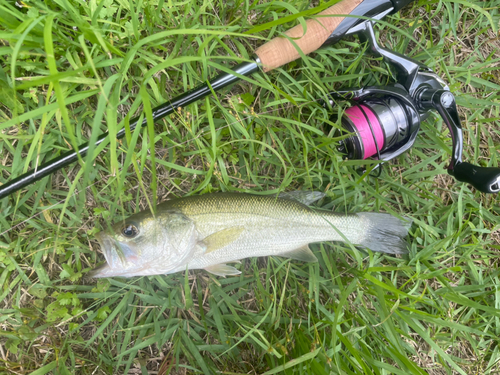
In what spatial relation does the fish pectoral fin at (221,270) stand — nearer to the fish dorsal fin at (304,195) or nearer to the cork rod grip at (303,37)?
the fish dorsal fin at (304,195)

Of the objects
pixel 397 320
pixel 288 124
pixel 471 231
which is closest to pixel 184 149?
pixel 288 124

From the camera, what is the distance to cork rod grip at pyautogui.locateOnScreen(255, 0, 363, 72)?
192 centimetres

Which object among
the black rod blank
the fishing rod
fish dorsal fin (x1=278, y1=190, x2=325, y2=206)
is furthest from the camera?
fish dorsal fin (x1=278, y1=190, x2=325, y2=206)

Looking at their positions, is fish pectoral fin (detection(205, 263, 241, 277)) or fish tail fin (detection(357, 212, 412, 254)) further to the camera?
fish tail fin (detection(357, 212, 412, 254))

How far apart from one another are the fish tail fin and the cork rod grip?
4.03 feet

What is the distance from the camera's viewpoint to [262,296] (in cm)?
222

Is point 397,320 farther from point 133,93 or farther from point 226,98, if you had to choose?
point 133,93

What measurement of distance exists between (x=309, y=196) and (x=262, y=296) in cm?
82

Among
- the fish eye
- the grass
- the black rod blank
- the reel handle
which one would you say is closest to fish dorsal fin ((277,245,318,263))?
the grass

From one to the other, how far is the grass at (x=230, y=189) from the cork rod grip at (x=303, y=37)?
159 millimetres

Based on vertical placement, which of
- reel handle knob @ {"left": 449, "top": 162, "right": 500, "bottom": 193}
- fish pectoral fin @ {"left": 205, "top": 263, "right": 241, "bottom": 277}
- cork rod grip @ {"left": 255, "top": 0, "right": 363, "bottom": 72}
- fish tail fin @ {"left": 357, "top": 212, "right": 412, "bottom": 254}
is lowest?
fish tail fin @ {"left": 357, "top": 212, "right": 412, "bottom": 254}

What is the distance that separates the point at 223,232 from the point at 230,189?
1.33ft

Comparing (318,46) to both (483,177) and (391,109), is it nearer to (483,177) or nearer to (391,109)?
(391,109)

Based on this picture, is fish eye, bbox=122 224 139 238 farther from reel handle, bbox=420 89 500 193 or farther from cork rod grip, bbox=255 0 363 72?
reel handle, bbox=420 89 500 193
